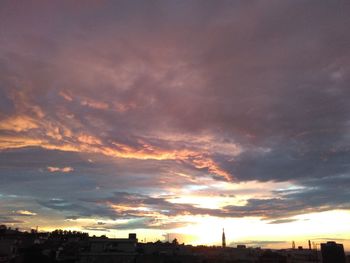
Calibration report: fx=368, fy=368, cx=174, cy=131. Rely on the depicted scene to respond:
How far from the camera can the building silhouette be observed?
27.8 meters

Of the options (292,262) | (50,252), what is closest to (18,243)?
(50,252)

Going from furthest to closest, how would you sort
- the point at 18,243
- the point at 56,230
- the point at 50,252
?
the point at 56,230
the point at 18,243
the point at 50,252

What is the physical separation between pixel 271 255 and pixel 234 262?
11957mm

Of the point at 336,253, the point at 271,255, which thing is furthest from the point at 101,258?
A: the point at 336,253

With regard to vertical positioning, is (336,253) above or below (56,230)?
below

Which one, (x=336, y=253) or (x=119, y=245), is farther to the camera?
(x=119, y=245)

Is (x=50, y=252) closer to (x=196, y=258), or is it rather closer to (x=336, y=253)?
(x=196, y=258)

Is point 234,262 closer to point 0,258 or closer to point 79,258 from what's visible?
point 79,258

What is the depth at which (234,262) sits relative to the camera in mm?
100938

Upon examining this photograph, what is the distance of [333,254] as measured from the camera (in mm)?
28266

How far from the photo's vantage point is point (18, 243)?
107125 millimetres

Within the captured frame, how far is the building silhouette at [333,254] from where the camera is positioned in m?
27.8

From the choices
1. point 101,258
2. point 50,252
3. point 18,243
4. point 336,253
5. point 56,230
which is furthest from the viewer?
point 56,230

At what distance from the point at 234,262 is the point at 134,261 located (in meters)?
28.2
